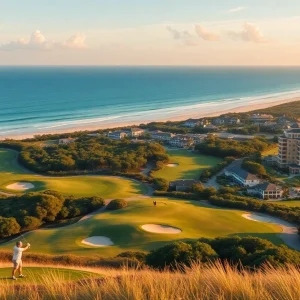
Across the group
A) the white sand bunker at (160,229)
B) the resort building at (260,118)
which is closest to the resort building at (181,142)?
the resort building at (260,118)

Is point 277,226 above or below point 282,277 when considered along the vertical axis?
below

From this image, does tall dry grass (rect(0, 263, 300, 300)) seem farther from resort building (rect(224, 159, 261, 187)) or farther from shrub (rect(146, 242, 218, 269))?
resort building (rect(224, 159, 261, 187))

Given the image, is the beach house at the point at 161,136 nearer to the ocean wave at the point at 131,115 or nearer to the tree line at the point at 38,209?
the ocean wave at the point at 131,115

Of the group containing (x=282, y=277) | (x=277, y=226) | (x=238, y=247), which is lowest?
(x=277, y=226)

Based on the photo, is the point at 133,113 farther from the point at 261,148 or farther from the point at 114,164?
the point at 114,164

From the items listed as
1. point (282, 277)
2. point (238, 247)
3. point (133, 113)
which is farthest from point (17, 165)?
point (133, 113)

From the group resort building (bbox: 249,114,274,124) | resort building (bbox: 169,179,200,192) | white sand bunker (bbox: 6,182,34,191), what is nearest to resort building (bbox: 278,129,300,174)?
resort building (bbox: 169,179,200,192)
